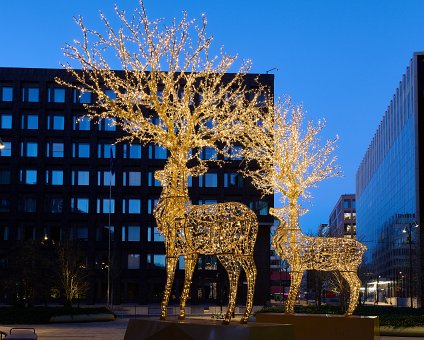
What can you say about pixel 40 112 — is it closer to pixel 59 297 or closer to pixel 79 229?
pixel 79 229

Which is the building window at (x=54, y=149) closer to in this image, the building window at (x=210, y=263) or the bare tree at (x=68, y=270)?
the bare tree at (x=68, y=270)

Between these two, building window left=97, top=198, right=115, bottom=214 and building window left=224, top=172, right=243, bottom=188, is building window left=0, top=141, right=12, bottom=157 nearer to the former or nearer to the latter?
building window left=97, top=198, right=115, bottom=214

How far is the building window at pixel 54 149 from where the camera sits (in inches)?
3302

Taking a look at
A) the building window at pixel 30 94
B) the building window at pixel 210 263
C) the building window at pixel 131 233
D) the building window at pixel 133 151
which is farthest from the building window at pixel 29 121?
the building window at pixel 210 263

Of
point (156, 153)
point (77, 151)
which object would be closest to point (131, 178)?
point (156, 153)

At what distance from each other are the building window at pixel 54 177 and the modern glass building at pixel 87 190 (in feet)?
0.39

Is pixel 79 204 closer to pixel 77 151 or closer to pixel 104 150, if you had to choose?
pixel 77 151

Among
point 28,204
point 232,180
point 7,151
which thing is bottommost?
point 28,204

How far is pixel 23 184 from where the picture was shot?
275ft

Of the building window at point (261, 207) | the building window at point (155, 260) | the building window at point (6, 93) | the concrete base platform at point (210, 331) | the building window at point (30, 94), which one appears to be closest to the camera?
the concrete base platform at point (210, 331)

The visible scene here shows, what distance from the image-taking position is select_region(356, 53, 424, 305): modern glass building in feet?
311

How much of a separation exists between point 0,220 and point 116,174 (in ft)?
47.8

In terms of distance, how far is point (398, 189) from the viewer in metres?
110

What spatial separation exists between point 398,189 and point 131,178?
45622mm
